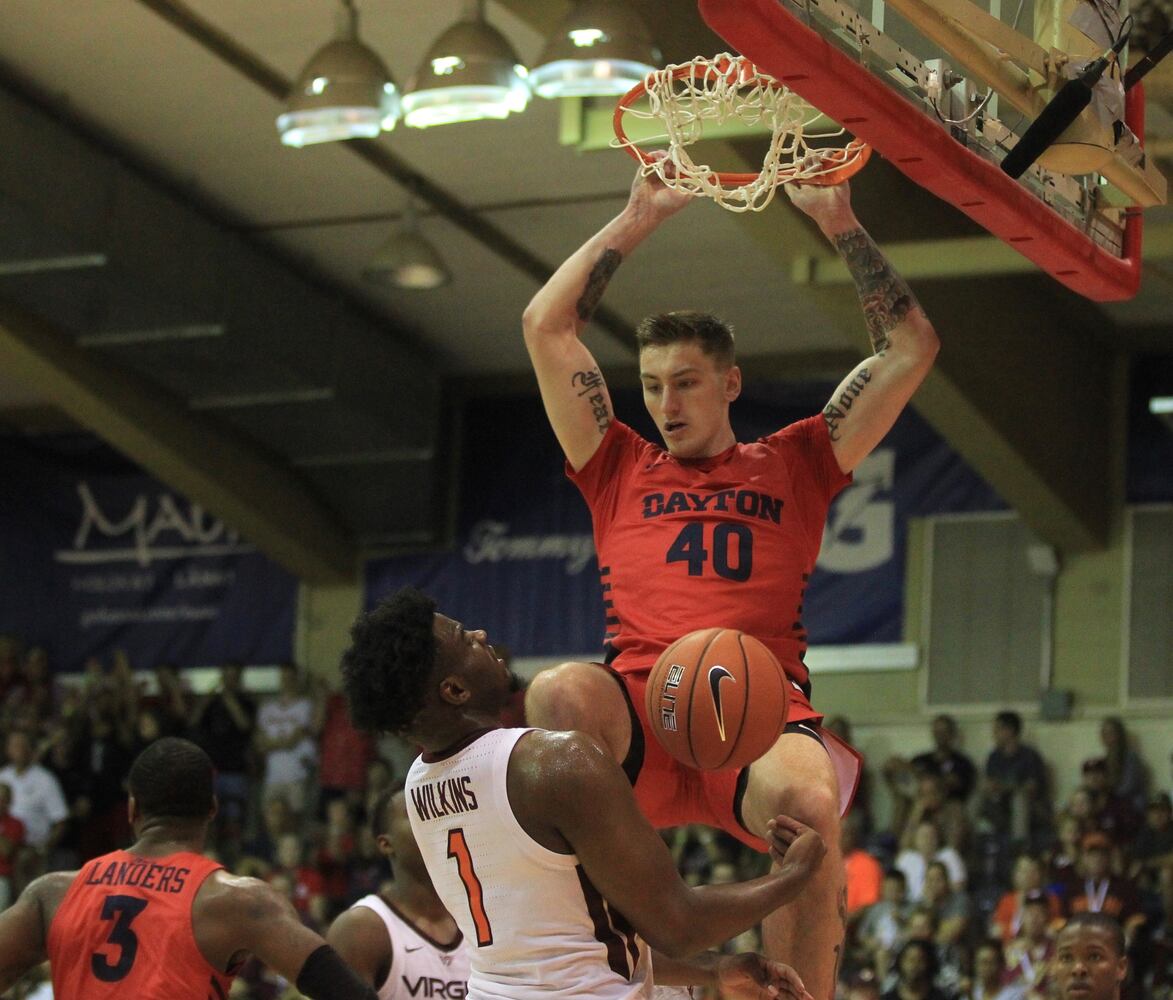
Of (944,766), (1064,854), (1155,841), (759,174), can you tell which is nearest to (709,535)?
(759,174)

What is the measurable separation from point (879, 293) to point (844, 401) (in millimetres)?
354

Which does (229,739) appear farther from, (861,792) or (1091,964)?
(1091,964)

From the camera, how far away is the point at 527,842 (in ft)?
16.3

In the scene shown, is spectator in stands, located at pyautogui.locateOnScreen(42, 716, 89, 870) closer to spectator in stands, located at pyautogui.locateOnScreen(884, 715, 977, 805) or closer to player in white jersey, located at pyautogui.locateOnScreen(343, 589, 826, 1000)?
spectator in stands, located at pyautogui.locateOnScreen(884, 715, 977, 805)

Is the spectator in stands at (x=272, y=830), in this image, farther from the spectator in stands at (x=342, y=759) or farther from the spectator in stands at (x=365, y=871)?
the spectator in stands at (x=365, y=871)

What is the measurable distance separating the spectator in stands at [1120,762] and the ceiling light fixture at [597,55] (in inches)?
313

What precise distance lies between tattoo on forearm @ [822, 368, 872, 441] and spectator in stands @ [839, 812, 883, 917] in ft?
32.3

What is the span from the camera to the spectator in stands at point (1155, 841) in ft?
49.8

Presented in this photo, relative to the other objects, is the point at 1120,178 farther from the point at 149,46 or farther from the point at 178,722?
the point at 178,722

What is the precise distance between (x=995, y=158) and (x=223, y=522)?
16.8 meters

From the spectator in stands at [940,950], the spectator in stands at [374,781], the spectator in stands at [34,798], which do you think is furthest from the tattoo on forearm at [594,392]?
the spectator in stands at [34,798]

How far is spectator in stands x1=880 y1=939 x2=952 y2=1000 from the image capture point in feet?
42.2

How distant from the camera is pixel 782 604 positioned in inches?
241

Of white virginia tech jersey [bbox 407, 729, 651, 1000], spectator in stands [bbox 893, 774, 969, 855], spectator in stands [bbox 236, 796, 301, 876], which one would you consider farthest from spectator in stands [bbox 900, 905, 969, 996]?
white virginia tech jersey [bbox 407, 729, 651, 1000]
